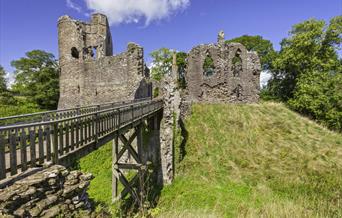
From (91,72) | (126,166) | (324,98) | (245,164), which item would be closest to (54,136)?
(126,166)

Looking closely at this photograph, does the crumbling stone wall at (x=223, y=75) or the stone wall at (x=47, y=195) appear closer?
the stone wall at (x=47, y=195)

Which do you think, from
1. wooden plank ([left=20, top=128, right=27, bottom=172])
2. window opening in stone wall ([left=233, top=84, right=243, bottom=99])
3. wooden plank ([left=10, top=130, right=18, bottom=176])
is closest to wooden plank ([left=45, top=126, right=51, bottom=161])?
wooden plank ([left=20, top=128, right=27, bottom=172])

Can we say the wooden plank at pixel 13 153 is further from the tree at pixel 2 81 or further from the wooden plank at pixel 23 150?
the tree at pixel 2 81

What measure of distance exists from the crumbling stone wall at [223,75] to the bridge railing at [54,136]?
1506cm

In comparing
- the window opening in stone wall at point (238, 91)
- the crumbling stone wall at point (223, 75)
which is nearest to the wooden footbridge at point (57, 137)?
the crumbling stone wall at point (223, 75)

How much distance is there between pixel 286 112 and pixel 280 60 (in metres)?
9.06

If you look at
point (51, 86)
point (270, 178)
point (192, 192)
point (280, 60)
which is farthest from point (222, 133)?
point (51, 86)

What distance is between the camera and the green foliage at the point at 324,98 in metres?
20.5

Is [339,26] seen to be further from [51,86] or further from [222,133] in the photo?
[51,86]

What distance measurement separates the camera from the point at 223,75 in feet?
71.9

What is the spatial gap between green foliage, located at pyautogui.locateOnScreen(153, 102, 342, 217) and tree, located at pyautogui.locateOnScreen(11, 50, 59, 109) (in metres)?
21.9

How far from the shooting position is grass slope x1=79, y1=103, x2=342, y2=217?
9.30 metres

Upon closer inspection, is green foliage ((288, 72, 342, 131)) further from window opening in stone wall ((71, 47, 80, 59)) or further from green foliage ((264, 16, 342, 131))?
window opening in stone wall ((71, 47, 80, 59))

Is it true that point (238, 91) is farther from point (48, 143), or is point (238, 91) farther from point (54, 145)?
point (48, 143)
